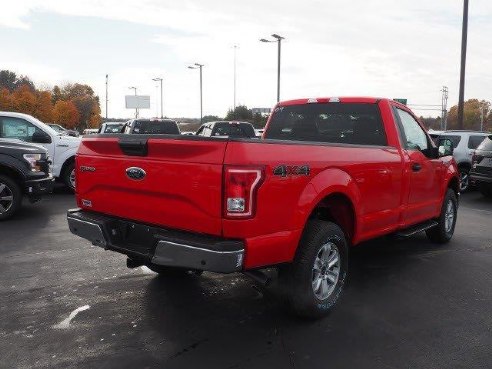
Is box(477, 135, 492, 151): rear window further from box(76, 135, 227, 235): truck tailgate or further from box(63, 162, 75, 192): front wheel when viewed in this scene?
box(76, 135, 227, 235): truck tailgate

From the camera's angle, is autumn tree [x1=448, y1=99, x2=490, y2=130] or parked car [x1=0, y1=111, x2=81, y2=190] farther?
autumn tree [x1=448, y1=99, x2=490, y2=130]

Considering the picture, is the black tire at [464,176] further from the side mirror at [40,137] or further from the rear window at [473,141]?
the side mirror at [40,137]

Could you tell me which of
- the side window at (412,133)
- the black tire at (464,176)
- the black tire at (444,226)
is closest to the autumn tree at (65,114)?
the black tire at (464,176)

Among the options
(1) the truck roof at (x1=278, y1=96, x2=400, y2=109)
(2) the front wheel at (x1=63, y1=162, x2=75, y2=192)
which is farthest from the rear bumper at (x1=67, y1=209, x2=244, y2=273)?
(2) the front wheel at (x1=63, y1=162, x2=75, y2=192)

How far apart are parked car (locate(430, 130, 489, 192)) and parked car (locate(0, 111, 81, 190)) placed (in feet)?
30.8

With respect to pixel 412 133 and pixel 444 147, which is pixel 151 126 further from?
pixel 412 133

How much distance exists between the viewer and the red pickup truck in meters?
3.29

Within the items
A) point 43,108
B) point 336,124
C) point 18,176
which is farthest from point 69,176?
point 43,108

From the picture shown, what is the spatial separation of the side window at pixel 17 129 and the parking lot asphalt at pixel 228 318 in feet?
16.2

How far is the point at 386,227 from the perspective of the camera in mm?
5051

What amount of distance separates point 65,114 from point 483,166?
81.9 meters

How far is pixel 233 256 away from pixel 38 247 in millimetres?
4111

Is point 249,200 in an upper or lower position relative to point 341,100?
lower

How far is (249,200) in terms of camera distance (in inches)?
129
